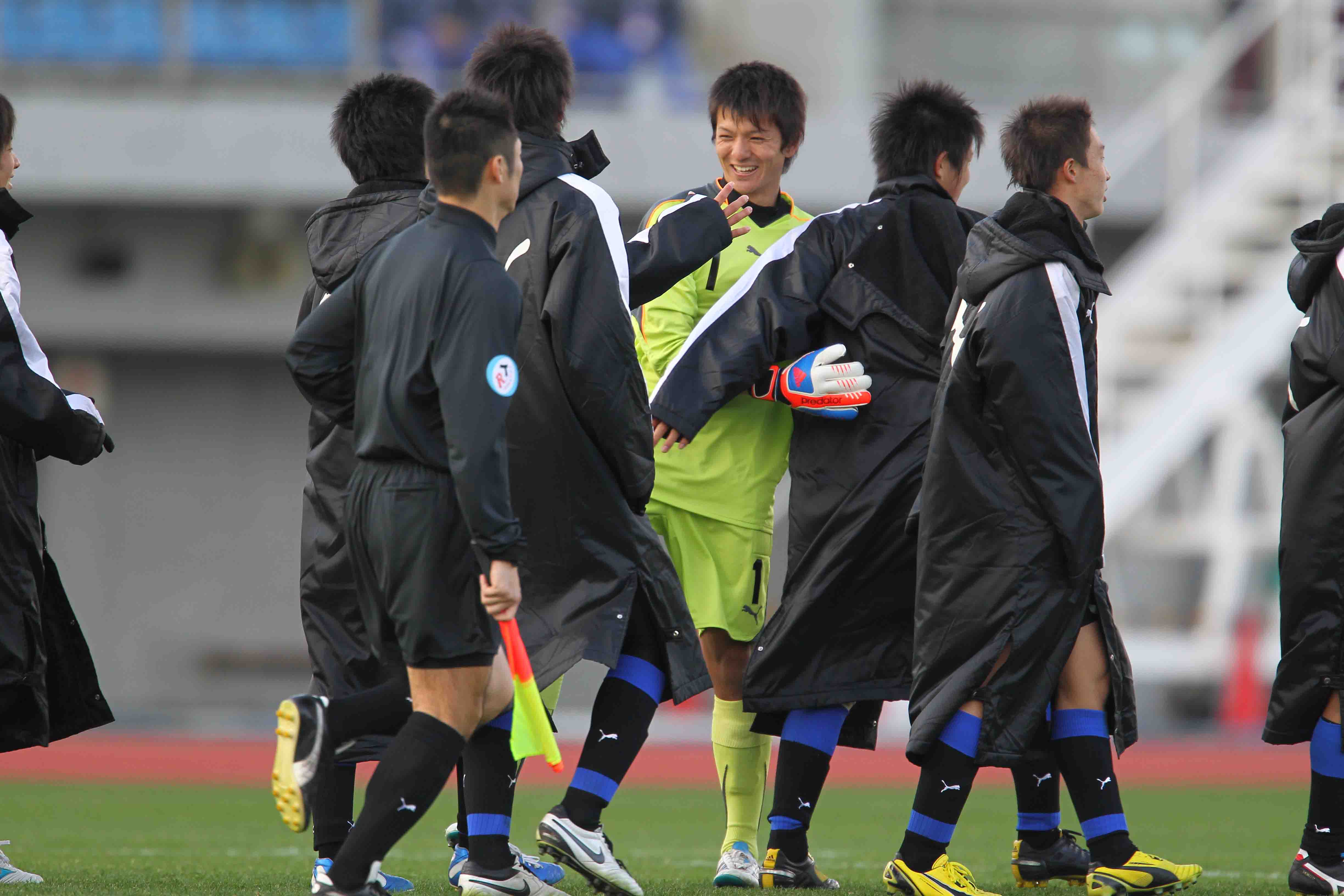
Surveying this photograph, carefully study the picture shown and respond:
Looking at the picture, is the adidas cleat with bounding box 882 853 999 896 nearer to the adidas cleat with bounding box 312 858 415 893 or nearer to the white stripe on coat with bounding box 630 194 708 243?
the adidas cleat with bounding box 312 858 415 893

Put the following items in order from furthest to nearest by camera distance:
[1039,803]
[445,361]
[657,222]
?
[1039,803] → [657,222] → [445,361]

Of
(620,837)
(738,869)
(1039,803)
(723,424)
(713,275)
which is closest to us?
(738,869)

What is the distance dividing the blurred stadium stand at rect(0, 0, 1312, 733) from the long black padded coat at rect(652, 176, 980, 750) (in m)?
8.42

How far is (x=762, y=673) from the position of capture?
5.20 metres

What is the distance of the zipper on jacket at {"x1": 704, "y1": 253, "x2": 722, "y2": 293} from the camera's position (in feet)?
18.5

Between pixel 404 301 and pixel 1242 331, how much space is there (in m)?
11.8

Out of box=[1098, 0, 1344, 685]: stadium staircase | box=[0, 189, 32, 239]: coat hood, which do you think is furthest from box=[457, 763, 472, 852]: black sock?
box=[1098, 0, 1344, 685]: stadium staircase

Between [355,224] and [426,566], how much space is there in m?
1.43

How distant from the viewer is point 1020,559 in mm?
4578

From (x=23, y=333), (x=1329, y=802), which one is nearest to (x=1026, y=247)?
(x=1329, y=802)

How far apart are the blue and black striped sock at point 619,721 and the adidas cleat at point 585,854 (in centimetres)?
17

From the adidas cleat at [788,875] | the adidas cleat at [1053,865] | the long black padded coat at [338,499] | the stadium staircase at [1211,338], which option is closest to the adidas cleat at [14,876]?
the long black padded coat at [338,499]

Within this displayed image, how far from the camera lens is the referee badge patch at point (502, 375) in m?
3.86

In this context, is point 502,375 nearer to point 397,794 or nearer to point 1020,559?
point 397,794
